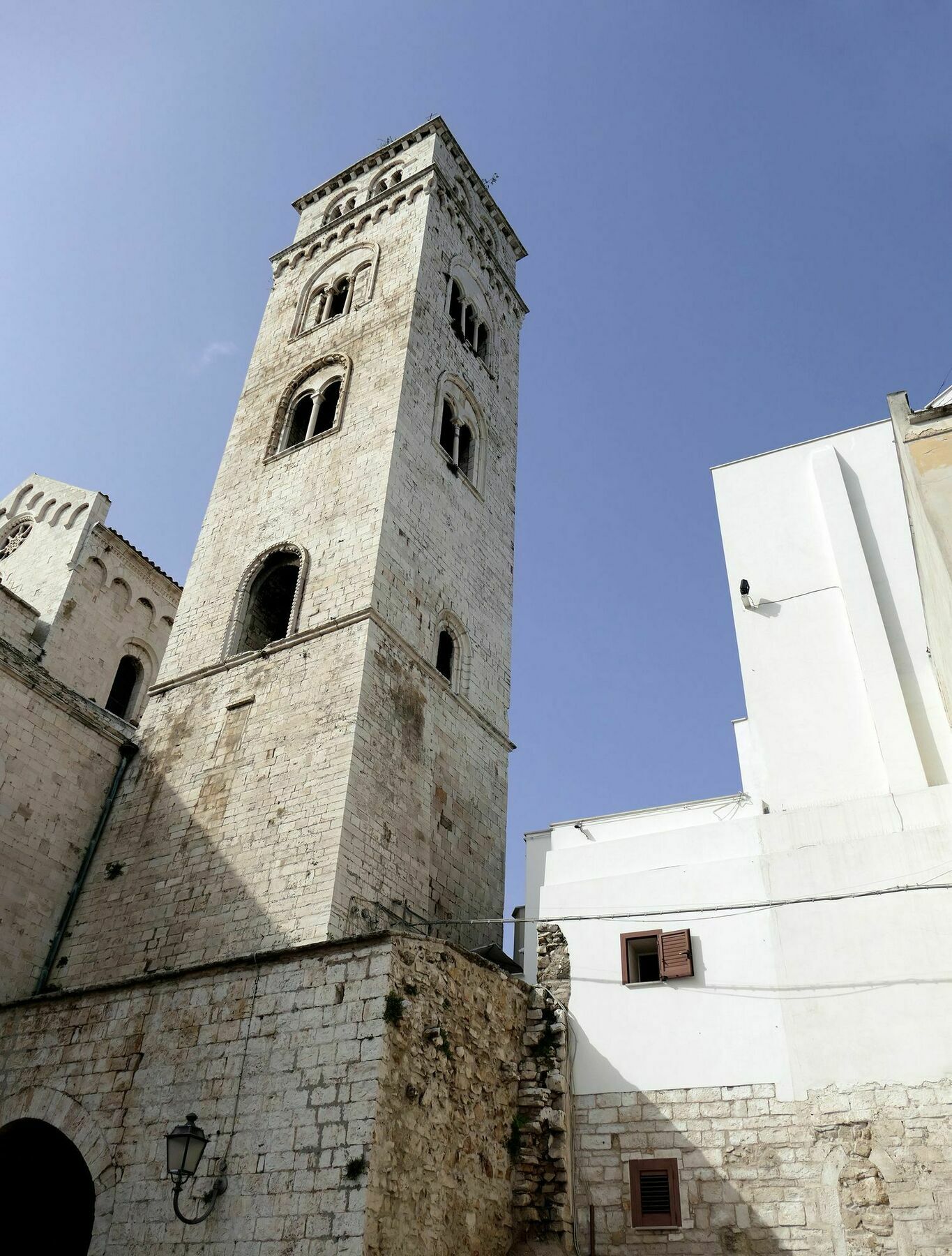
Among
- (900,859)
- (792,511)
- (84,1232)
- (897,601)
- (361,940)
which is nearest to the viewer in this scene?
(361,940)

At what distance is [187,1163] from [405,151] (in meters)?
23.4

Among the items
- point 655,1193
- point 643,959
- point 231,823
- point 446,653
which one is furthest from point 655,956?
point 446,653

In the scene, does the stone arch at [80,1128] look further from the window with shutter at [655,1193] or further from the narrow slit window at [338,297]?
the narrow slit window at [338,297]

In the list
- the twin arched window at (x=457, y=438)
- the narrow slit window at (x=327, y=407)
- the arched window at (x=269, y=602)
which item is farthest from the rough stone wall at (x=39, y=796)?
the twin arched window at (x=457, y=438)

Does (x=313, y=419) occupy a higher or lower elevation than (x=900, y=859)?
higher

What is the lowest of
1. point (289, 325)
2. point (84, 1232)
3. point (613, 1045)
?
point (84, 1232)

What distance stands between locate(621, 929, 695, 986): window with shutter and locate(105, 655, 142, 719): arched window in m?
13.1

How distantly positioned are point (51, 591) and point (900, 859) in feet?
53.8

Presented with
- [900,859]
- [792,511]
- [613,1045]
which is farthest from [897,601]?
[613,1045]

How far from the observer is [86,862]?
45.5ft

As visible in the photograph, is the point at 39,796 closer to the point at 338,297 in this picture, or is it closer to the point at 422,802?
the point at 422,802

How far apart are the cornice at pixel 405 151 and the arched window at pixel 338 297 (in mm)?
4972

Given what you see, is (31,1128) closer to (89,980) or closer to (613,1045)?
(89,980)

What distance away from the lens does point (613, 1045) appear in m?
10.5
